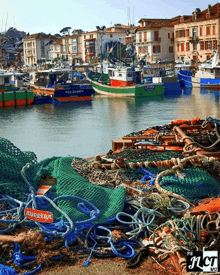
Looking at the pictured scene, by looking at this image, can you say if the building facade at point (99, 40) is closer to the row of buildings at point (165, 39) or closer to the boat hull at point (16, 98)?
the row of buildings at point (165, 39)

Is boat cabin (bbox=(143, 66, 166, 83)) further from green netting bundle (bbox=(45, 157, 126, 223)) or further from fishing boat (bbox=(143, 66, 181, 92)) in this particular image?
green netting bundle (bbox=(45, 157, 126, 223))

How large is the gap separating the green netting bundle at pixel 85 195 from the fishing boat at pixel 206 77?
3916 centimetres

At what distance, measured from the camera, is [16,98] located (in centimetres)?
3503

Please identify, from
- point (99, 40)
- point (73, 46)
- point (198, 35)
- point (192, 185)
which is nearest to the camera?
point (192, 185)

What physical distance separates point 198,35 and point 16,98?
3112 cm

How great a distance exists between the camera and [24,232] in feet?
15.1

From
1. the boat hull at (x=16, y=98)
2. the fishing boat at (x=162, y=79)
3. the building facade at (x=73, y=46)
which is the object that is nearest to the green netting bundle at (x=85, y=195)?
the boat hull at (x=16, y=98)

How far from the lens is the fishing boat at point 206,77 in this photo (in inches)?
1746

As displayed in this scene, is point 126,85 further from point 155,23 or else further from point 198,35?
point 155,23

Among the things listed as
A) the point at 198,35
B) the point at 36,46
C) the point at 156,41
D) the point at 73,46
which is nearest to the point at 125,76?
the point at 198,35

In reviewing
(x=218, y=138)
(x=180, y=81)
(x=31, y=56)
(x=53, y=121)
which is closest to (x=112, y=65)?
(x=180, y=81)

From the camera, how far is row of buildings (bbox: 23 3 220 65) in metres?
57.5

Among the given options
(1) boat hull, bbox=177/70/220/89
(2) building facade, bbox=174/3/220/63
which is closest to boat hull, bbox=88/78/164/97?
(1) boat hull, bbox=177/70/220/89

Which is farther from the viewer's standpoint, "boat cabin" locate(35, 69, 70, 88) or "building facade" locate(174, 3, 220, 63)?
"building facade" locate(174, 3, 220, 63)
